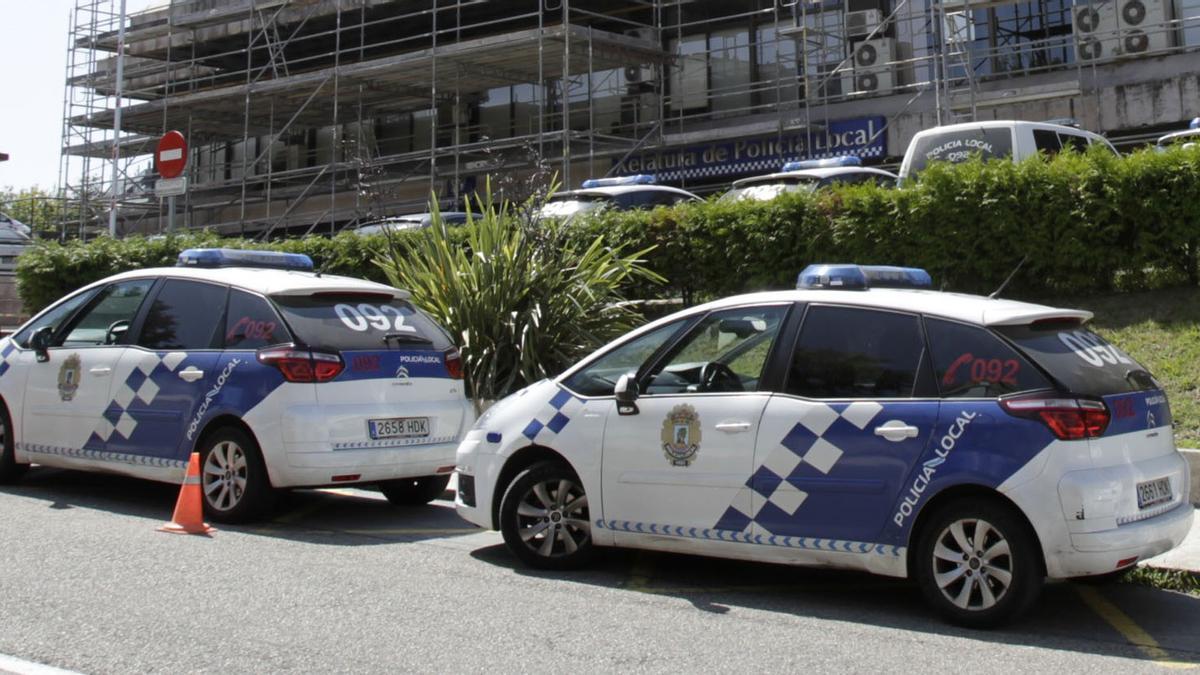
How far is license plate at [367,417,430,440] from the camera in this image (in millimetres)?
7723

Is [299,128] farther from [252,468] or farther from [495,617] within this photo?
[495,617]

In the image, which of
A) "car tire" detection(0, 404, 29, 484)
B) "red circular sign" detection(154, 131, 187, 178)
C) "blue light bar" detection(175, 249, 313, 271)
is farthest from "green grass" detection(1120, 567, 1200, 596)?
"red circular sign" detection(154, 131, 187, 178)

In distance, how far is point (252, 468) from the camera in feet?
25.0

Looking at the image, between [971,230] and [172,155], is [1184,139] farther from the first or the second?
[172,155]

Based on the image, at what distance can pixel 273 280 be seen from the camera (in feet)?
26.8

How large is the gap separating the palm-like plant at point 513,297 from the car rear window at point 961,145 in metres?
4.58

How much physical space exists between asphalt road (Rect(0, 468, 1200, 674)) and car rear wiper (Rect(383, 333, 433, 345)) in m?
1.25

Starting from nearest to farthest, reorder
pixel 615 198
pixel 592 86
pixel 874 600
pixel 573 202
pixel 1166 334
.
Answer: pixel 874 600 → pixel 1166 334 → pixel 573 202 → pixel 615 198 → pixel 592 86

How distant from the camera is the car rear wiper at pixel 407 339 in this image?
803 centimetres

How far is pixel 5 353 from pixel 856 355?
655 centimetres

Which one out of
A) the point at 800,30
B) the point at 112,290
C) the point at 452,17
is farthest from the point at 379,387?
the point at 452,17

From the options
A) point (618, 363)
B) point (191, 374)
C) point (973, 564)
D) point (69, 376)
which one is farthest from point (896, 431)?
point (69, 376)

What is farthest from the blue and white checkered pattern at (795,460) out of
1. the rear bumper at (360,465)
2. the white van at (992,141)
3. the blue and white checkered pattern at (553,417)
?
the white van at (992,141)

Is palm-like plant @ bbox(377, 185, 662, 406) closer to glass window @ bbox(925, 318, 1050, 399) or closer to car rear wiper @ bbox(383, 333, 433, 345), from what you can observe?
car rear wiper @ bbox(383, 333, 433, 345)
